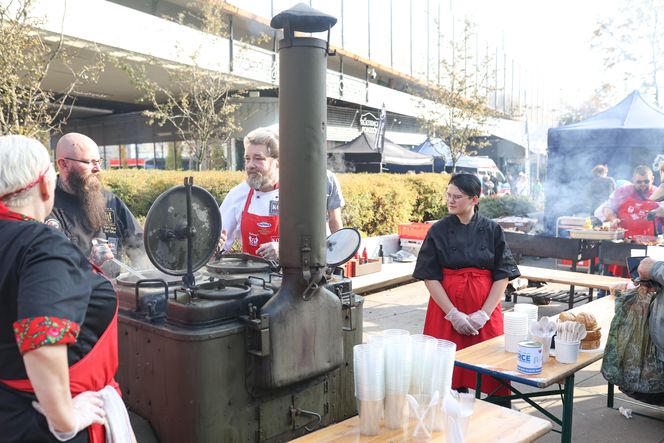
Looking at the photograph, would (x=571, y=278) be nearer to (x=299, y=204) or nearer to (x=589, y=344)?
(x=589, y=344)

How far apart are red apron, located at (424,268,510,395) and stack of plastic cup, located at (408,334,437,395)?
1.56 metres

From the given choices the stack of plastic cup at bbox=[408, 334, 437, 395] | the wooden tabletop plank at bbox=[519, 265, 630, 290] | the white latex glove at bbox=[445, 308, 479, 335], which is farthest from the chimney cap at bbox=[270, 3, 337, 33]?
the wooden tabletop plank at bbox=[519, 265, 630, 290]

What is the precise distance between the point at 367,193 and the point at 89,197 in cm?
749

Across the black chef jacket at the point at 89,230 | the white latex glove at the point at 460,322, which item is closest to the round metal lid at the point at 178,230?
the black chef jacket at the point at 89,230

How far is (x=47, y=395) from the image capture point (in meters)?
1.50

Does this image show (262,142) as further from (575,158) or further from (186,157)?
(186,157)

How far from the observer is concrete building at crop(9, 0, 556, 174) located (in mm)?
13398

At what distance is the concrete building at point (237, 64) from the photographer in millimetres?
13398

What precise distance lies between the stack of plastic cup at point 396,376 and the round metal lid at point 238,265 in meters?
0.95

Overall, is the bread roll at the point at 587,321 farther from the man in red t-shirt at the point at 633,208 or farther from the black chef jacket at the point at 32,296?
the man in red t-shirt at the point at 633,208

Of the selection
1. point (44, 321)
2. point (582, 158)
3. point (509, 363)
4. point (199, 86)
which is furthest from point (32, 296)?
point (199, 86)

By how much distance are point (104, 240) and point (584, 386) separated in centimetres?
409

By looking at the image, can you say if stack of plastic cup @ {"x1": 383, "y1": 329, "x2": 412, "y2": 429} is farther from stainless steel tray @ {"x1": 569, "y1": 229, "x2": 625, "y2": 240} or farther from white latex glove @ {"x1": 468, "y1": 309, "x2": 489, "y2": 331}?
stainless steel tray @ {"x1": 569, "y1": 229, "x2": 625, "y2": 240}

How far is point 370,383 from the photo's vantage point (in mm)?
2031
